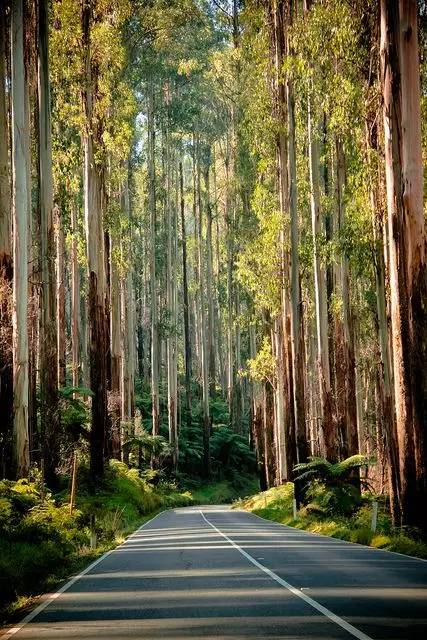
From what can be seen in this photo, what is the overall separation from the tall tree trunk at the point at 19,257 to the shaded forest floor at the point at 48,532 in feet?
3.09

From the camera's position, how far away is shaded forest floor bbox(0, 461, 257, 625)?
1093cm

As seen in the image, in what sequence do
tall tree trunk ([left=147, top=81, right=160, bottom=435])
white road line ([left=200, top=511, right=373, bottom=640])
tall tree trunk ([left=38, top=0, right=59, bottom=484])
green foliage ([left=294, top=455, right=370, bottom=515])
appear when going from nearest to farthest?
white road line ([left=200, top=511, right=373, bottom=640]) < tall tree trunk ([left=38, top=0, right=59, bottom=484]) < green foliage ([left=294, top=455, right=370, bottom=515]) < tall tree trunk ([left=147, top=81, right=160, bottom=435])

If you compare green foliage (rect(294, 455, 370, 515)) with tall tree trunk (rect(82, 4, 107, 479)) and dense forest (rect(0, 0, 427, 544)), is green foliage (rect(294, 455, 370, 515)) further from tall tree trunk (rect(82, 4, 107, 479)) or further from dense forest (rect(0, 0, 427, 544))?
tall tree trunk (rect(82, 4, 107, 479))

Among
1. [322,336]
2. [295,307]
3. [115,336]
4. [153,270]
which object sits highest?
[153,270]

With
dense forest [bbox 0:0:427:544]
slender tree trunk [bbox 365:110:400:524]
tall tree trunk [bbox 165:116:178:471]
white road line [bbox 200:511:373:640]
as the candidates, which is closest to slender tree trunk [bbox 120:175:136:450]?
dense forest [bbox 0:0:427:544]

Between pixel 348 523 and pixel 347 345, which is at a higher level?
pixel 347 345

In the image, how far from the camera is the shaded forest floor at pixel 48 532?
10.9 meters

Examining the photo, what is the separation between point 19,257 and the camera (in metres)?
18.0

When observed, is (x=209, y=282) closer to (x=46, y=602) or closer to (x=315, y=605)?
(x=46, y=602)

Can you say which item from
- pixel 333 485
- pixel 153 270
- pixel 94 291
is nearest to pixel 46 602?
pixel 333 485

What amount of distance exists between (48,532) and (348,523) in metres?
8.36

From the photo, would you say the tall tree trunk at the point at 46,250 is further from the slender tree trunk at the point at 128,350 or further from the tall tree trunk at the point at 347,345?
the slender tree trunk at the point at 128,350

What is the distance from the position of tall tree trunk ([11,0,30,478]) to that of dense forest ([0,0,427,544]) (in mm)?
39

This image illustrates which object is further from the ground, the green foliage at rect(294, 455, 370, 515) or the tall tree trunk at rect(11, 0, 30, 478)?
the tall tree trunk at rect(11, 0, 30, 478)
